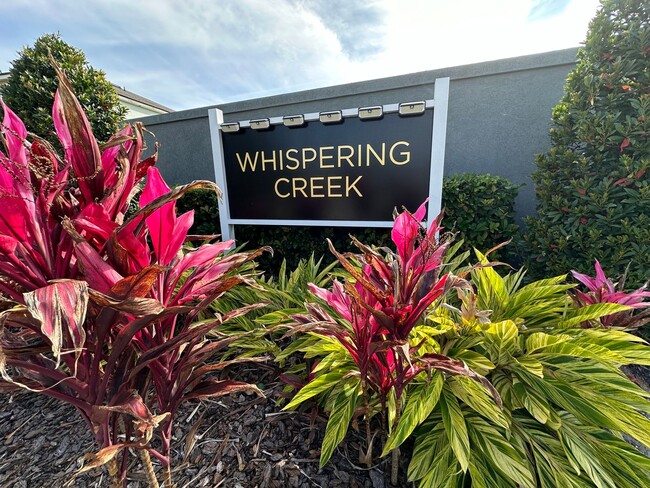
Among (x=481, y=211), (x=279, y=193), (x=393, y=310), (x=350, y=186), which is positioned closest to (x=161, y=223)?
(x=393, y=310)

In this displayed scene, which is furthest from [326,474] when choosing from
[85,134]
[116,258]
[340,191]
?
[340,191]

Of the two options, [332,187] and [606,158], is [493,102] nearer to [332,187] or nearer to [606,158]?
[606,158]

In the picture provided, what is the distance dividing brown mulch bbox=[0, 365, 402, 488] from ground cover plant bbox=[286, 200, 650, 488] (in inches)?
5.2

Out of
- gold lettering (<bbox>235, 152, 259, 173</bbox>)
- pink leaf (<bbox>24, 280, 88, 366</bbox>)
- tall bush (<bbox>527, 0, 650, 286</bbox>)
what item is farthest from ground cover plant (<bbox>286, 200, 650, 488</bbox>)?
gold lettering (<bbox>235, 152, 259, 173</bbox>)

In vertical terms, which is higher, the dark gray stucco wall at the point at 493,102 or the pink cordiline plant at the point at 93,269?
the dark gray stucco wall at the point at 493,102

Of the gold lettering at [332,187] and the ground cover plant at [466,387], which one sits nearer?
the ground cover plant at [466,387]

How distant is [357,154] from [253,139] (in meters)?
0.90

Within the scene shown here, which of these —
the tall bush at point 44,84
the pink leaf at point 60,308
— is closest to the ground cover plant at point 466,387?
the pink leaf at point 60,308

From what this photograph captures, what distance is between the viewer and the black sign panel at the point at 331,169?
220 cm

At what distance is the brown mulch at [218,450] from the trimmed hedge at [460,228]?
1.50 m

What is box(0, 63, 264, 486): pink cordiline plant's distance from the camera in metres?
0.59

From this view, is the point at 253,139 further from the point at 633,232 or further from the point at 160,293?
the point at 633,232

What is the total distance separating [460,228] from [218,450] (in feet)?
8.04

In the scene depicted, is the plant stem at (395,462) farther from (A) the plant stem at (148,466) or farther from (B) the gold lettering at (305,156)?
(B) the gold lettering at (305,156)
